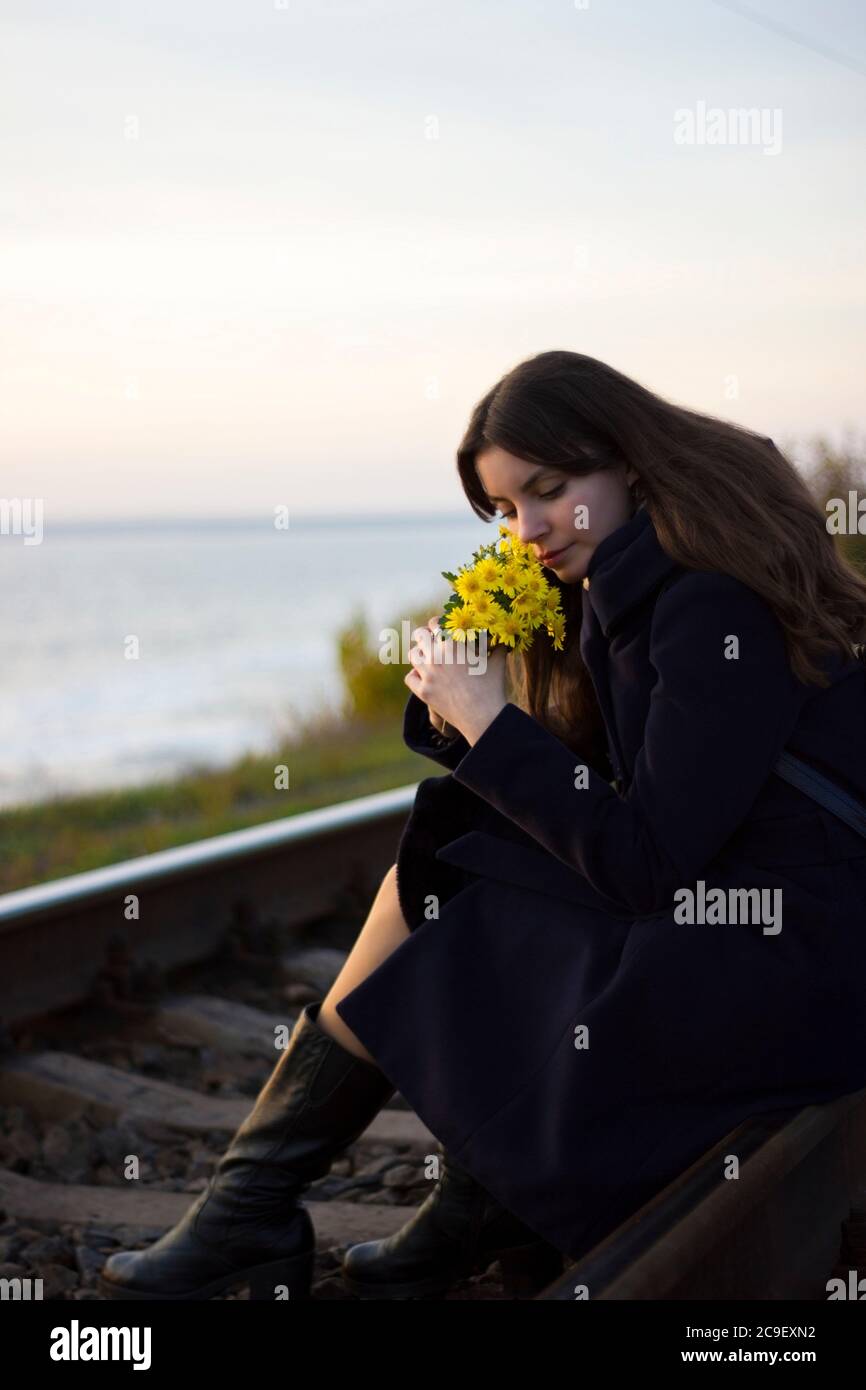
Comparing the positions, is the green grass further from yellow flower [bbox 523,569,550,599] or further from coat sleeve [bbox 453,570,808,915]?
coat sleeve [bbox 453,570,808,915]

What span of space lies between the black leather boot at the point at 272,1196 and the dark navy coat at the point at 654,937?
25 cm

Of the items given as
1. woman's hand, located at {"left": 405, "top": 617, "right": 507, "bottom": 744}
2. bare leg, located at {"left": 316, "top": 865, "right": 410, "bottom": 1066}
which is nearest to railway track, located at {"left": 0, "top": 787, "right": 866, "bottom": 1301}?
bare leg, located at {"left": 316, "top": 865, "right": 410, "bottom": 1066}

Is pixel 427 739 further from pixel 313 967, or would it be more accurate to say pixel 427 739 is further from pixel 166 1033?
pixel 313 967

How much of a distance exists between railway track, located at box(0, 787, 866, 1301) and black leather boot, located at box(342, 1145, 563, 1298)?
0.05 metres

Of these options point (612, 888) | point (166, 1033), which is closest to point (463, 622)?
point (612, 888)

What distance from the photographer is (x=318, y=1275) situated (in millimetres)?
3111

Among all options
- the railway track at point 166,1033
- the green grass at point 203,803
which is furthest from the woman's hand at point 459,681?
the green grass at point 203,803

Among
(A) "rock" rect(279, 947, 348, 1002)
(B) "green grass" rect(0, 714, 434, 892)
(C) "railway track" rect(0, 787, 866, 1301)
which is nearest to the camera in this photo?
(C) "railway track" rect(0, 787, 866, 1301)

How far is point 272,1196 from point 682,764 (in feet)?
4.00

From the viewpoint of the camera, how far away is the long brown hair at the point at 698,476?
246cm

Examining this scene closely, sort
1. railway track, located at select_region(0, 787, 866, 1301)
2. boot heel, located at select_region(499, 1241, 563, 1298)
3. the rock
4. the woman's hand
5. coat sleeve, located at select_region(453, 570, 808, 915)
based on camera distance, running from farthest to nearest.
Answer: the rock
boot heel, located at select_region(499, 1241, 563, 1298)
the woman's hand
coat sleeve, located at select_region(453, 570, 808, 915)
railway track, located at select_region(0, 787, 866, 1301)

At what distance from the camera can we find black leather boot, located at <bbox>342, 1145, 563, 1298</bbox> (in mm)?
2871

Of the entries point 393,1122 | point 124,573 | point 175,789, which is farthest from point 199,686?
point 124,573

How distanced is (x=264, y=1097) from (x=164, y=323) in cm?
3182
